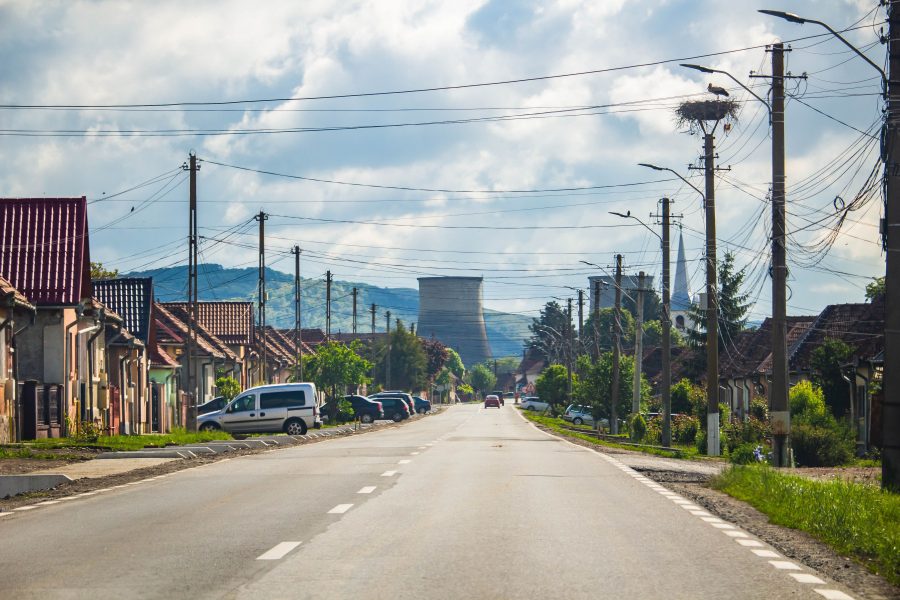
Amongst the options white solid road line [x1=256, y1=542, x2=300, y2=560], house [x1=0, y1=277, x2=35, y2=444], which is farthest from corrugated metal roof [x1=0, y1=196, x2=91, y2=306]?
white solid road line [x1=256, y1=542, x2=300, y2=560]

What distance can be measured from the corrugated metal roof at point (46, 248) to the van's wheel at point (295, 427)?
10500mm

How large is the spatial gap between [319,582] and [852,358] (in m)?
43.4

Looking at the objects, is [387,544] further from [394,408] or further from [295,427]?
[394,408]

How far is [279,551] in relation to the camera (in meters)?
12.4

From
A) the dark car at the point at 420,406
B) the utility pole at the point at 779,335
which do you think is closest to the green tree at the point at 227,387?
the dark car at the point at 420,406

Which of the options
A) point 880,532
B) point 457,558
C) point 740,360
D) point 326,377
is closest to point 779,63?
point 880,532

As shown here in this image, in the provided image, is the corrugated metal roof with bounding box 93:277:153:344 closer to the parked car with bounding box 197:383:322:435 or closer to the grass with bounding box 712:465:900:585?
the parked car with bounding box 197:383:322:435

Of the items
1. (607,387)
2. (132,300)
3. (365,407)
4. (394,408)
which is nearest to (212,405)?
(132,300)

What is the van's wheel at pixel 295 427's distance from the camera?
185 ft

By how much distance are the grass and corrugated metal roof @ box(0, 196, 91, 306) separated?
29.4 metres

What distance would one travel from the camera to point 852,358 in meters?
50.9

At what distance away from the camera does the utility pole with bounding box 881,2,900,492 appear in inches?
Answer: 703

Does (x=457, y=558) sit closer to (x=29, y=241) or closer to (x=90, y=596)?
(x=90, y=596)

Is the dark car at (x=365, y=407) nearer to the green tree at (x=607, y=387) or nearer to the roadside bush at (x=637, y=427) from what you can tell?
the green tree at (x=607, y=387)
